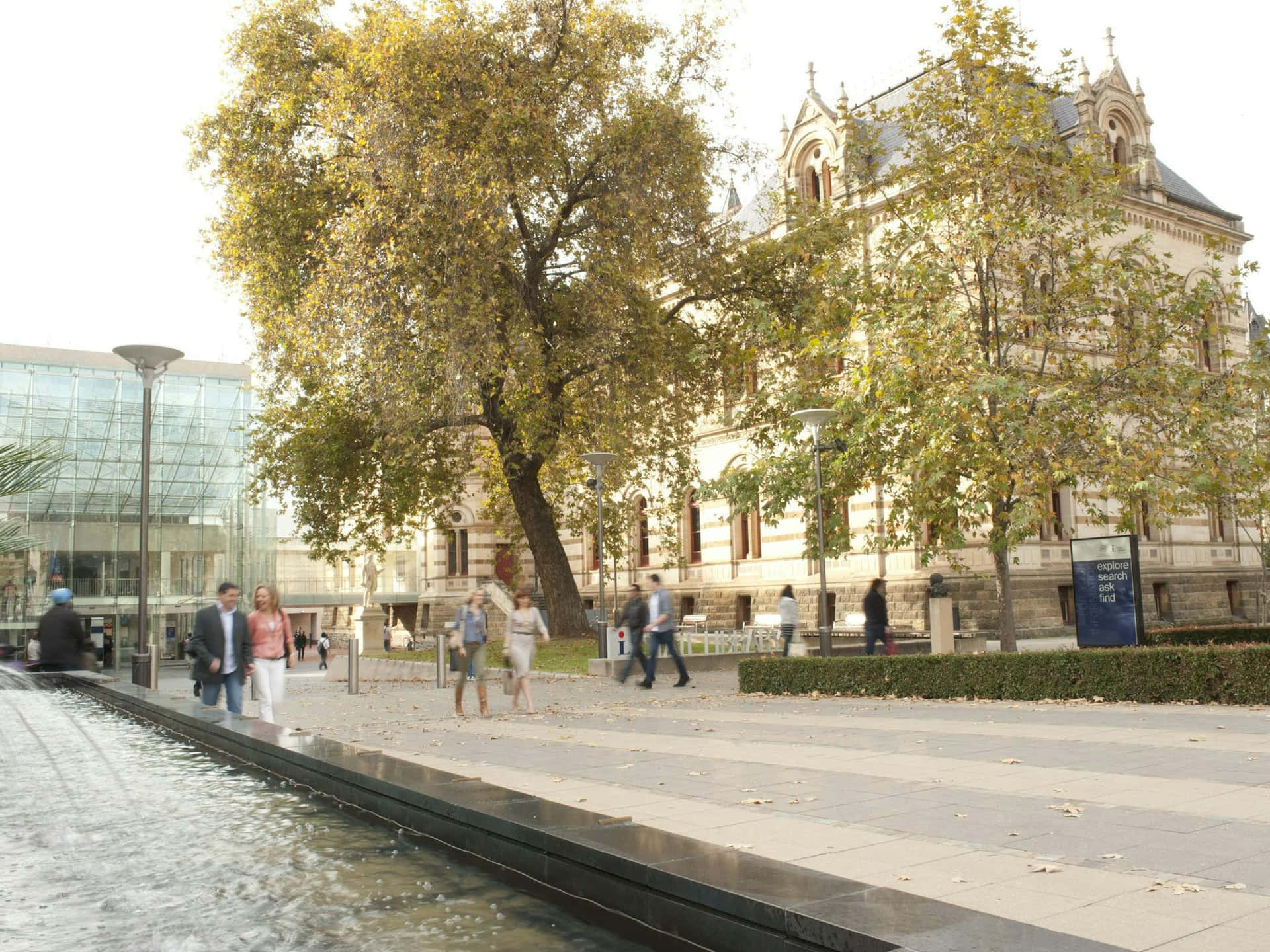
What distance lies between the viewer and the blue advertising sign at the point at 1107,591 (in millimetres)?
18203

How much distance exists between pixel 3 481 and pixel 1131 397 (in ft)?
58.0

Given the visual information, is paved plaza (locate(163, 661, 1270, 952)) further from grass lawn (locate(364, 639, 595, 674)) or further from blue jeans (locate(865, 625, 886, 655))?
grass lawn (locate(364, 639, 595, 674))

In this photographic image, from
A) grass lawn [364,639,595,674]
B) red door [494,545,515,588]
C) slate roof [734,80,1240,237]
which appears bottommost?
grass lawn [364,639,595,674]

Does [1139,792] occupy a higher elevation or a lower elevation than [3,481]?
lower

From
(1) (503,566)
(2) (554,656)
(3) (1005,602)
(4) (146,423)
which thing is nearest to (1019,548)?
(3) (1005,602)

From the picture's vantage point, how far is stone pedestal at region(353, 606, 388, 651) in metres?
41.2

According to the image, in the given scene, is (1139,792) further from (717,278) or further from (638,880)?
(717,278)

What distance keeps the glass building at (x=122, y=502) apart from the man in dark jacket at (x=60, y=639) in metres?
20.2

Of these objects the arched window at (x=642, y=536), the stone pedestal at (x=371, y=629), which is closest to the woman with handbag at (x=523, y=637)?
the stone pedestal at (x=371, y=629)

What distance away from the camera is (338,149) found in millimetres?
25844

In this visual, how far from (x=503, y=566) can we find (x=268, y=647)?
126ft

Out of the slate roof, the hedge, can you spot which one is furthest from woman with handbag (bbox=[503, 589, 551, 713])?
the slate roof

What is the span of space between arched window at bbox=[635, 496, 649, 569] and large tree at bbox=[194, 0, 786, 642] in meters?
15.0

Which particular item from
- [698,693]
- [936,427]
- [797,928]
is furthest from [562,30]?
[797,928]
